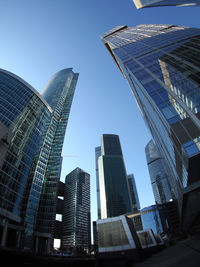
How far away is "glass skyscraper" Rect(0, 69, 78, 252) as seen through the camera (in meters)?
44.8

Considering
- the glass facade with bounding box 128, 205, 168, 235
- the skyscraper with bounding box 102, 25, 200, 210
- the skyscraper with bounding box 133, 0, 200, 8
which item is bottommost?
the glass facade with bounding box 128, 205, 168, 235

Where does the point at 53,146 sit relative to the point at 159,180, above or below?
above

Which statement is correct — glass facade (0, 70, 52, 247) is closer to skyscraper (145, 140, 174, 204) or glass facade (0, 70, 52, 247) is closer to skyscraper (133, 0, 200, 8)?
skyscraper (133, 0, 200, 8)

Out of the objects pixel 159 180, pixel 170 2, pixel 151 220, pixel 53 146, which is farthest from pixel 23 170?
pixel 159 180

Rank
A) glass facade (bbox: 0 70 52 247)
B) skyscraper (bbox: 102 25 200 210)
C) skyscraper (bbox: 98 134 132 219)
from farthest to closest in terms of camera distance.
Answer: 1. skyscraper (bbox: 98 134 132 219)
2. glass facade (bbox: 0 70 52 247)
3. skyscraper (bbox: 102 25 200 210)

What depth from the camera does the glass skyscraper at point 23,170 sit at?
44.8 meters

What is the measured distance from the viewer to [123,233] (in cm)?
2459

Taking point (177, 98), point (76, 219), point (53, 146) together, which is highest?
point (53, 146)

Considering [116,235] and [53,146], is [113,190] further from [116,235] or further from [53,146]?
[116,235]

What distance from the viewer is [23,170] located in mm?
54219

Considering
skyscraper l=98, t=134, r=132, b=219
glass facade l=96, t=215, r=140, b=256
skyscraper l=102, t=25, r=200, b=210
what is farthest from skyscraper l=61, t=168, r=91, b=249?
skyscraper l=102, t=25, r=200, b=210

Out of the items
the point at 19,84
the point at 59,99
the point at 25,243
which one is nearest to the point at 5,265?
the point at 25,243

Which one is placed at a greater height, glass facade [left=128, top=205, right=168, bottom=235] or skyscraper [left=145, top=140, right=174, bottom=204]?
skyscraper [left=145, top=140, right=174, bottom=204]

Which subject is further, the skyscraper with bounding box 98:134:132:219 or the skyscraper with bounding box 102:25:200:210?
the skyscraper with bounding box 98:134:132:219
